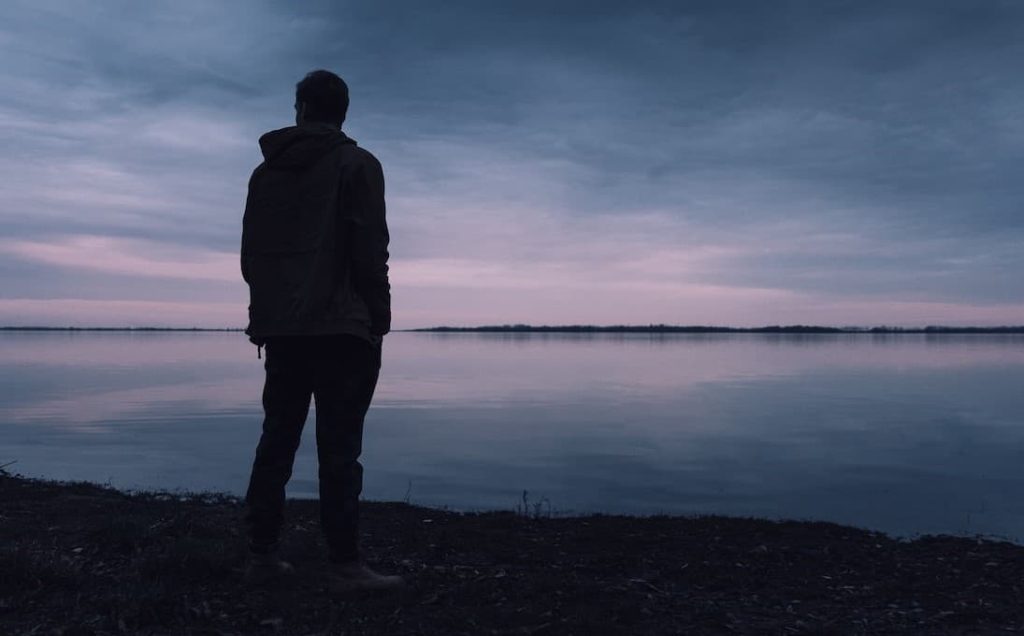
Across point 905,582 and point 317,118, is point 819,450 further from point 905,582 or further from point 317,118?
point 317,118

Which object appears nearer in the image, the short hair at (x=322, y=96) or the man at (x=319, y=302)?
the man at (x=319, y=302)

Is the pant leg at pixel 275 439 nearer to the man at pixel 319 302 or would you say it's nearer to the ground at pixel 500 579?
the man at pixel 319 302

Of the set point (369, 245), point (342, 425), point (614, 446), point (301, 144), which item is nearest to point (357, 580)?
point (342, 425)

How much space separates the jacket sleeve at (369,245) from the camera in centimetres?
459

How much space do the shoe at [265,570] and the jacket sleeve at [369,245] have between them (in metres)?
1.61

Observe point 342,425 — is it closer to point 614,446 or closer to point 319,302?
point 319,302

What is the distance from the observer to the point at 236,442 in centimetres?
1759

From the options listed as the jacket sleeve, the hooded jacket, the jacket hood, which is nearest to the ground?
the hooded jacket

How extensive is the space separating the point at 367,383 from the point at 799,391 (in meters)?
30.4

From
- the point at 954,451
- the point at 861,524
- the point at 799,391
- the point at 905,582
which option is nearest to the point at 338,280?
the point at 905,582

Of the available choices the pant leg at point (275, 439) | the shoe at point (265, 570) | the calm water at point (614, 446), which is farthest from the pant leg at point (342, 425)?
the calm water at point (614, 446)

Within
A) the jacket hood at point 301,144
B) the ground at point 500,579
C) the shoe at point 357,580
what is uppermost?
the jacket hood at point 301,144

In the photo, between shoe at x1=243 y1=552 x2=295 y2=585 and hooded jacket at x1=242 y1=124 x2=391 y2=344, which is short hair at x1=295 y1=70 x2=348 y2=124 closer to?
hooded jacket at x1=242 y1=124 x2=391 y2=344

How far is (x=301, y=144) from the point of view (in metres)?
4.74
